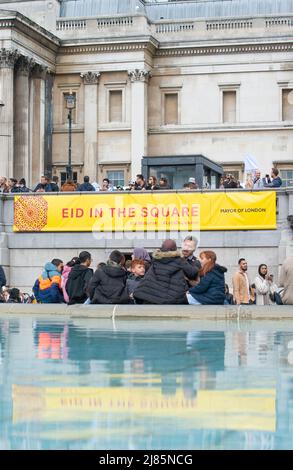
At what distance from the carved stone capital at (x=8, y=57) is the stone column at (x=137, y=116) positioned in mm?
6642

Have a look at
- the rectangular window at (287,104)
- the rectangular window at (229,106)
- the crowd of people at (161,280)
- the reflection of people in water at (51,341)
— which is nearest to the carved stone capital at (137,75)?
the rectangular window at (229,106)

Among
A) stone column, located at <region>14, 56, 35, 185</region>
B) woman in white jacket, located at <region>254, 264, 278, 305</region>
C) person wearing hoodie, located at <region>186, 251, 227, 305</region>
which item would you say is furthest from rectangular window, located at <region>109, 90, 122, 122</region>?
person wearing hoodie, located at <region>186, 251, 227, 305</region>

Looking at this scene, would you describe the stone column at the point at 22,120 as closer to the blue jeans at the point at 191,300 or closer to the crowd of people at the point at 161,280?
the crowd of people at the point at 161,280

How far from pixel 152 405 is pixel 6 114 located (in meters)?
46.8

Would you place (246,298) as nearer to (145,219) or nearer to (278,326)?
(278,326)

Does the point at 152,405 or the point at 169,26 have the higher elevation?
the point at 169,26

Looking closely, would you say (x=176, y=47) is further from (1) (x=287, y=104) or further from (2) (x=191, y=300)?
(2) (x=191, y=300)

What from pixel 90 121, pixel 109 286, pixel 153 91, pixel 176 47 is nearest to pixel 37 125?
pixel 90 121

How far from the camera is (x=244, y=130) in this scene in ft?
187

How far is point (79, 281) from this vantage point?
720 inches

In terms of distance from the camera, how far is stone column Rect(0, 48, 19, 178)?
173 ft

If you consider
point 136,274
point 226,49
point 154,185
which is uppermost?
point 226,49

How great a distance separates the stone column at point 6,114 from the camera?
52.8 m
